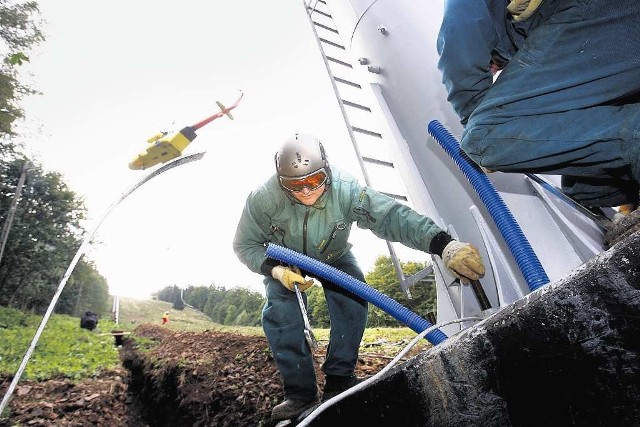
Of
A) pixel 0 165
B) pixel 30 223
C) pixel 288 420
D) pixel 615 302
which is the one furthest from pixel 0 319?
pixel 615 302

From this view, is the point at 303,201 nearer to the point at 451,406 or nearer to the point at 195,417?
the point at 451,406

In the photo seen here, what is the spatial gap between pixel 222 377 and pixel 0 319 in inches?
690

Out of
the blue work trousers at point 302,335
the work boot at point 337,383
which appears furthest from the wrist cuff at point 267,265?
the work boot at point 337,383

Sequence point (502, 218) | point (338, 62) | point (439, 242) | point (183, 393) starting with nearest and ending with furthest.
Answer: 1. point (502, 218)
2. point (439, 242)
3. point (183, 393)
4. point (338, 62)

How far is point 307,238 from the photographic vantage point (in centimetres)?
313

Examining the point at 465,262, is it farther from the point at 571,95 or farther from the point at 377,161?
the point at 377,161

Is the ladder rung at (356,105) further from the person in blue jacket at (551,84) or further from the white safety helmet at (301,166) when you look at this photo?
the person in blue jacket at (551,84)

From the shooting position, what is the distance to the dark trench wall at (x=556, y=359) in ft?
2.40

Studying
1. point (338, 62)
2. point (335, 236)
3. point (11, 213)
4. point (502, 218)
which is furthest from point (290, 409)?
point (11, 213)

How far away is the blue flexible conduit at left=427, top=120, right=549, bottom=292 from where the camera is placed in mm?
1987

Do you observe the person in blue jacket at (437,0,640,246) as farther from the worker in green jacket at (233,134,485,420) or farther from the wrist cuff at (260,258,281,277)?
the wrist cuff at (260,258,281,277)

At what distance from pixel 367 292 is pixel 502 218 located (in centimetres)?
99

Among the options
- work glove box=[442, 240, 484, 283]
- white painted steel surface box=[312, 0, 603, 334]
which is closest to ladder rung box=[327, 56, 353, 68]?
white painted steel surface box=[312, 0, 603, 334]

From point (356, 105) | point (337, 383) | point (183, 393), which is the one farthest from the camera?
point (183, 393)
